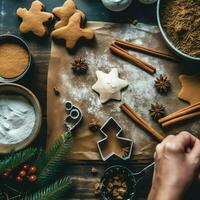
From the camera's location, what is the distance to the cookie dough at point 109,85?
203 cm

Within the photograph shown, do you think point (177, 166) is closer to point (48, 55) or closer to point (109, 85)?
point (109, 85)

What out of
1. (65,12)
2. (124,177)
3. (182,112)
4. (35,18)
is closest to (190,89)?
(182,112)

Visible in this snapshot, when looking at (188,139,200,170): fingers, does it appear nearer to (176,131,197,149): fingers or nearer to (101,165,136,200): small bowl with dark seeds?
(176,131,197,149): fingers

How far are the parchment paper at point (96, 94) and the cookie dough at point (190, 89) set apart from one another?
3 cm

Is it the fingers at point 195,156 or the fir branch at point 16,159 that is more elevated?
the fingers at point 195,156

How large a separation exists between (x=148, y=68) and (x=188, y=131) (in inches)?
12.3

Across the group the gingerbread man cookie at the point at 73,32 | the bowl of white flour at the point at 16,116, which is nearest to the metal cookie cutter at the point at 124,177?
the bowl of white flour at the point at 16,116

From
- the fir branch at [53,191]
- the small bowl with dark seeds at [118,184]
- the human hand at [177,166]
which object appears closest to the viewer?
the human hand at [177,166]

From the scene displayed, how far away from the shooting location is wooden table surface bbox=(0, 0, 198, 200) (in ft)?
6.68

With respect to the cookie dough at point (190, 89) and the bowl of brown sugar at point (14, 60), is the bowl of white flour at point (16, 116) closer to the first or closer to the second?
the bowl of brown sugar at point (14, 60)

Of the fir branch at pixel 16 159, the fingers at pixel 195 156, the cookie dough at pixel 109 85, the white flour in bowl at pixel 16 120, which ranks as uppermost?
the cookie dough at pixel 109 85

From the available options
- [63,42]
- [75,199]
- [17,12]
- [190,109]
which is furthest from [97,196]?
[17,12]

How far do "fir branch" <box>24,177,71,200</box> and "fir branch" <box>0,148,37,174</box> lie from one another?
0.14 meters

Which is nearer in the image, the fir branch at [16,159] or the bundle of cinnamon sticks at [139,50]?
the fir branch at [16,159]
